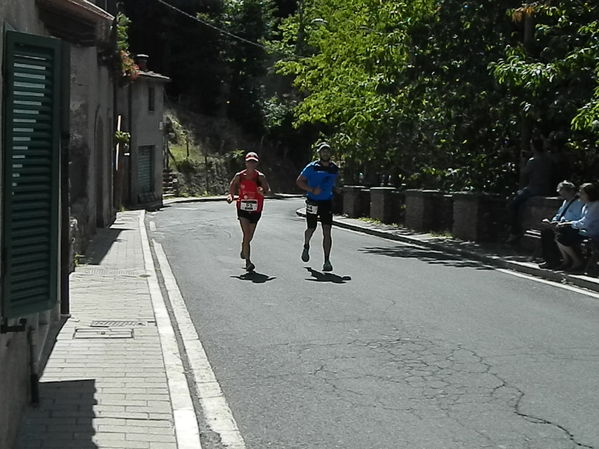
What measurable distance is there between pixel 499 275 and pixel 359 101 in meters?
14.1

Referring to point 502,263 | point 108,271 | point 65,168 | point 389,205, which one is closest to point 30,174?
point 65,168

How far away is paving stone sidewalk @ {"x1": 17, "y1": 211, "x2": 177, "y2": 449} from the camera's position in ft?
20.2

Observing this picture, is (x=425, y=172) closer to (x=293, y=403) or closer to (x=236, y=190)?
(x=236, y=190)

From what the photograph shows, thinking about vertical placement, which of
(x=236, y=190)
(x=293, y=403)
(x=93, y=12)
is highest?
(x=93, y=12)

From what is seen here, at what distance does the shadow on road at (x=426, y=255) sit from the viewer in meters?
17.1

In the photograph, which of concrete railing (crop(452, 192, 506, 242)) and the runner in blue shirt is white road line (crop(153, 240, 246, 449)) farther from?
concrete railing (crop(452, 192, 506, 242))

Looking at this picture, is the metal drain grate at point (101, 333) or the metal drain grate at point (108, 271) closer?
the metal drain grate at point (101, 333)

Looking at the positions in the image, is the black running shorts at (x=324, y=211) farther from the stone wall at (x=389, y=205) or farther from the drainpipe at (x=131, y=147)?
the drainpipe at (x=131, y=147)

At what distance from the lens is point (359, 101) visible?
28734mm

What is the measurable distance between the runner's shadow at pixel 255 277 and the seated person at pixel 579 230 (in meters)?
4.28

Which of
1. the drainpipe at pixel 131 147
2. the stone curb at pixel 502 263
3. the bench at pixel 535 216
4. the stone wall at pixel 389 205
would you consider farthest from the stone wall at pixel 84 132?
the drainpipe at pixel 131 147

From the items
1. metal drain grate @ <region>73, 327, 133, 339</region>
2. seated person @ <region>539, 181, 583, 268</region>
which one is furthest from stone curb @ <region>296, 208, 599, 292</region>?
metal drain grate @ <region>73, 327, 133, 339</region>

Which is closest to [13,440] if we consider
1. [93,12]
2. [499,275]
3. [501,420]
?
[501,420]

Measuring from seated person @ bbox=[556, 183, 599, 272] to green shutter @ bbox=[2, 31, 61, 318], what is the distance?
32.3ft
